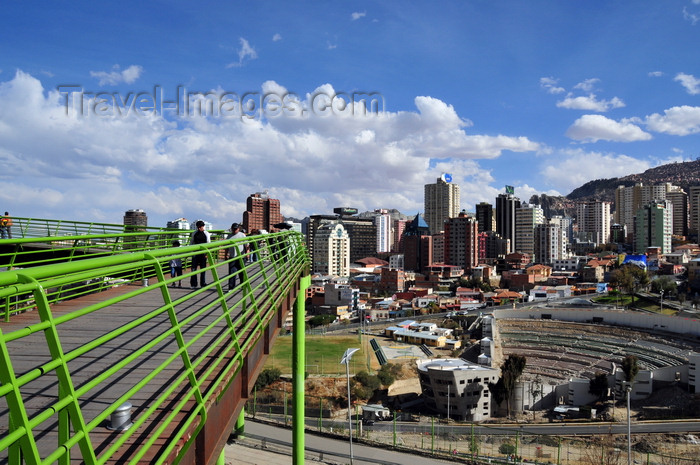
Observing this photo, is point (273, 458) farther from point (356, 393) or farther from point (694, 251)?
point (694, 251)

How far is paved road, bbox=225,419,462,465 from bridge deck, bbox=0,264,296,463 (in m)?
13.2

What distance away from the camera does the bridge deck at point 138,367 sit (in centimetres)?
225

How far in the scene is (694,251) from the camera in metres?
91.9

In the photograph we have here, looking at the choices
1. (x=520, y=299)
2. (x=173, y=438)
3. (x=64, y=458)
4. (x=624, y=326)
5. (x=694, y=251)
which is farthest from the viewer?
(x=694, y=251)

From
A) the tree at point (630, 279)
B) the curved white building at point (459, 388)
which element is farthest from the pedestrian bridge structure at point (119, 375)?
the tree at point (630, 279)

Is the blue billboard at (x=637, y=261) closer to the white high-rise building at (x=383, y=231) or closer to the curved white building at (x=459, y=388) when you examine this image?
the curved white building at (x=459, y=388)

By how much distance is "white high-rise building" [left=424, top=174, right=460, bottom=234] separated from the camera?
447 feet

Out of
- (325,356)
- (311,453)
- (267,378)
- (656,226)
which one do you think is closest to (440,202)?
(656,226)

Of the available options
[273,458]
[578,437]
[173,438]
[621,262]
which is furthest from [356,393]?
[621,262]

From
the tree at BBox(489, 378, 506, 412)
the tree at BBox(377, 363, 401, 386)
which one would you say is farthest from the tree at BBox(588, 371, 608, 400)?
the tree at BBox(377, 363, 401, 386)

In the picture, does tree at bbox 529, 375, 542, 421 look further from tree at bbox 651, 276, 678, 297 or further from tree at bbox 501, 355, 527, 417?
tree at bbox 651, 276, 678, 297

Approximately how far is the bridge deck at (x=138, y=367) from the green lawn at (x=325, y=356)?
103 ft

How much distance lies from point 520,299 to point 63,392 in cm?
7009

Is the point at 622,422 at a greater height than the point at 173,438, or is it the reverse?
the point at 173,438
